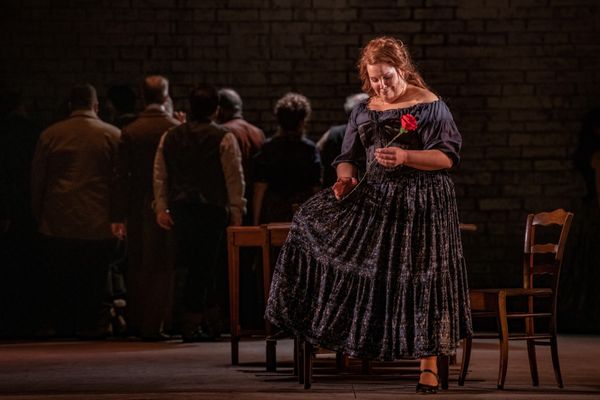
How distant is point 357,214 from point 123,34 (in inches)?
171

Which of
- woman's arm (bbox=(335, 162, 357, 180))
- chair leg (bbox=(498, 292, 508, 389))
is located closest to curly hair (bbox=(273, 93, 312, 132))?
woman's arm (bbox=(335, 162, 357, 180))

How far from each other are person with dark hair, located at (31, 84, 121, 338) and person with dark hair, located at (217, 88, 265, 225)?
70 centimetres

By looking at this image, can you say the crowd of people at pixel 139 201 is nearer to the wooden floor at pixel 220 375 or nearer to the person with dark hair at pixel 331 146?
the person with dark hair at pixel 331 146

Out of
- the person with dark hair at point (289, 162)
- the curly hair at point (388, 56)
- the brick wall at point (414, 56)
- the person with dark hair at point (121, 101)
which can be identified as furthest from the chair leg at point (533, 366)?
the person with dark hair at point (121, 101)

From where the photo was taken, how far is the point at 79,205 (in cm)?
853

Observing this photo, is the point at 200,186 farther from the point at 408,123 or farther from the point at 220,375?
the point at 408,123

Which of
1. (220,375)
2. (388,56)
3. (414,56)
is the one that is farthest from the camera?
(414,56)

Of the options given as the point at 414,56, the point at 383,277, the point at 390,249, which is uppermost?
the point at 414,56

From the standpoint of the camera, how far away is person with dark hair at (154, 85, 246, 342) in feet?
26.5

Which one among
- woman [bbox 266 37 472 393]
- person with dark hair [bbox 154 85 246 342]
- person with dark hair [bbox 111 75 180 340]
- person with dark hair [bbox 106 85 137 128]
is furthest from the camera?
person with dark hair [bbox 106 85 137 128]

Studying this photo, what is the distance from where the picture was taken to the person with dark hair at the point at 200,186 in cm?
806

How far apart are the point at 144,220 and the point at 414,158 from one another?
3380 millimetres

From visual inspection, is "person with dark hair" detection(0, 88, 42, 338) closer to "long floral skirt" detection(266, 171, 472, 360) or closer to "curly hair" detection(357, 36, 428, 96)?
"long floral skirt" detection(266, 171, 472, 360)

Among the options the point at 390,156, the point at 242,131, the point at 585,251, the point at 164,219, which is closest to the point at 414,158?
the point at 390,156
